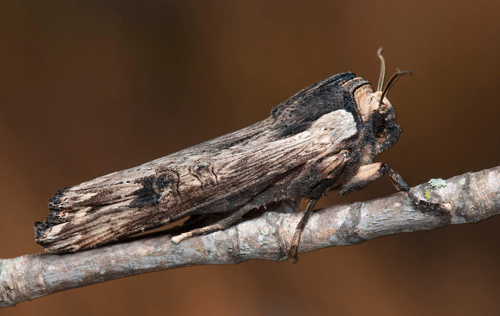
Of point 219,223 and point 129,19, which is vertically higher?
point 129,19

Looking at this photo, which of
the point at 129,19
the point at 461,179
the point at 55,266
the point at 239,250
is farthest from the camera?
the point at 129,19

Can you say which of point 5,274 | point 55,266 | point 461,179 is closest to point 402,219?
point 461,179

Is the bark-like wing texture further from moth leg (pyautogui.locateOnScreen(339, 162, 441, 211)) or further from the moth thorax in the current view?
moth leg (pyautogui.locateOnScreen(339, 162, 441, 211))

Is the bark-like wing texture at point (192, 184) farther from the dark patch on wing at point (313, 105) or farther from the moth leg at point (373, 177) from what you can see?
the moth leg at point (373, 177)

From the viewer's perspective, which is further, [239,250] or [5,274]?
[5,274]

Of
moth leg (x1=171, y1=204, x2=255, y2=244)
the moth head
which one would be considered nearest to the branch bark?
moth leg (x1=171, y1=204, x2=255, y2=244)

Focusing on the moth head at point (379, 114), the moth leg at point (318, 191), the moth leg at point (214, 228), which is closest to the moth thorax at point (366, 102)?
the moth head at point (379, 114)

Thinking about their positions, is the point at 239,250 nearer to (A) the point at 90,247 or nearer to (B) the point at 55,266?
(A) the point at 90,247
